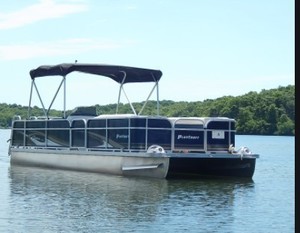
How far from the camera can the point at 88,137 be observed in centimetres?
2512

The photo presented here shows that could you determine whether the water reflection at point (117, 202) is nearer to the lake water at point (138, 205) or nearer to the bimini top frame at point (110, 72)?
the lake water at point (138, 205)

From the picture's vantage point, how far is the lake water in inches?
499

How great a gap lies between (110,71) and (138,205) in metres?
11.5

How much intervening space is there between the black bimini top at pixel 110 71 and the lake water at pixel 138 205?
14.7 ft

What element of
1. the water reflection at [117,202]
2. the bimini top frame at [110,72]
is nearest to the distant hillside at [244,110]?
the bimini top frame at [110,72]

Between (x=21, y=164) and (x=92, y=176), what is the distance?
7.66 m

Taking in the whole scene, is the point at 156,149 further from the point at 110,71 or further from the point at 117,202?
the point at 110,71

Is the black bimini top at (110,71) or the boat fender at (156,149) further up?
the black bimini top at (110,71)

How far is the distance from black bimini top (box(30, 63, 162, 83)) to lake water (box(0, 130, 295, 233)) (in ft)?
14.7

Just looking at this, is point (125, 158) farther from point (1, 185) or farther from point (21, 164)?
point (21, 164)

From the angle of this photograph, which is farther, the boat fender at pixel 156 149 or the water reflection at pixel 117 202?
the boat fender at pixel 156 149

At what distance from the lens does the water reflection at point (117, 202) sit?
12844 millimetres

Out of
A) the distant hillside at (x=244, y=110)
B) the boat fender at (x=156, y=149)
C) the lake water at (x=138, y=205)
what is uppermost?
the distant hillside at (x=244, y=110)

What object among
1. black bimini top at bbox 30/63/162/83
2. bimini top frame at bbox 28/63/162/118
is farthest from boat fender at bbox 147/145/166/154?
black bimini top at bbox 30/63/162/83
